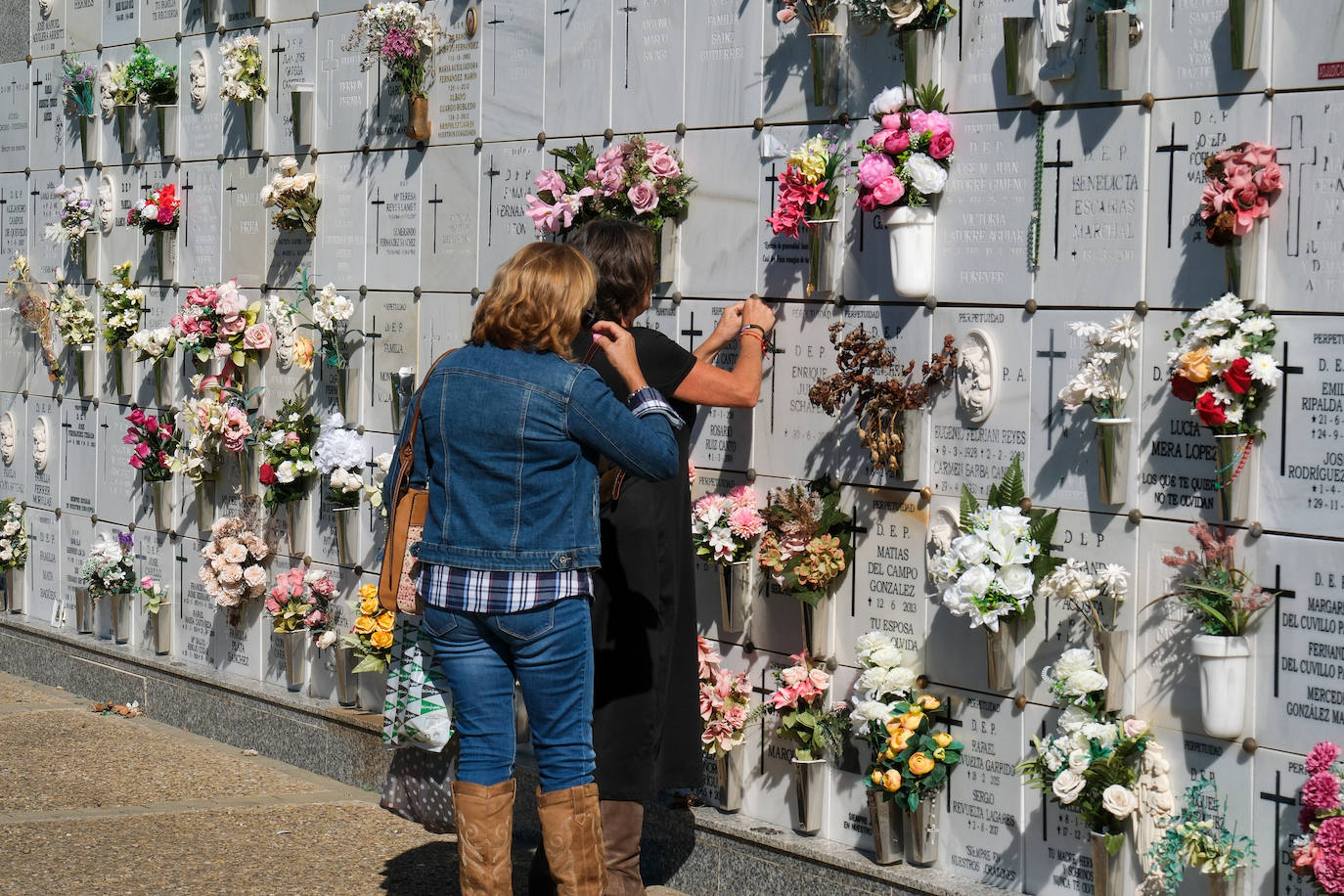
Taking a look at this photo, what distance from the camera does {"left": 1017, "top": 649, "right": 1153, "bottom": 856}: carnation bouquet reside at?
13.5ft

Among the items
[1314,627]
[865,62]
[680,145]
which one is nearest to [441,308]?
[680,145]

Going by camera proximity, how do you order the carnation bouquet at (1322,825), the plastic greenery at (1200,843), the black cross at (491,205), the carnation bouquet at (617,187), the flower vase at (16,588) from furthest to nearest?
the flower vase at (16,588)
the black cross at (491,205)
the carnation bouquet at (617,187)
the plastic greenery at (1200,843)
the carnation bouquet at (1322,825)

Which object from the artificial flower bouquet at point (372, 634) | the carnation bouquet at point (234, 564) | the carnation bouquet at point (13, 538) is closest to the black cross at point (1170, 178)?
the artificial flower bouquet at point (372, 634)

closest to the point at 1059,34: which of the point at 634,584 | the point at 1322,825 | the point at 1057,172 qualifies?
the point at 1057,172

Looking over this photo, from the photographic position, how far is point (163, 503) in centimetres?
783

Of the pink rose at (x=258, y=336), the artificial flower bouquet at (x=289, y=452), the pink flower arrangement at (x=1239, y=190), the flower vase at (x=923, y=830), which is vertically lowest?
the flower vase at (x=923, y=830)

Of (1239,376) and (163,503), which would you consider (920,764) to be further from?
(163,503)

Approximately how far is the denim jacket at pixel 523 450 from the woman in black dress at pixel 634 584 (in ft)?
1.89

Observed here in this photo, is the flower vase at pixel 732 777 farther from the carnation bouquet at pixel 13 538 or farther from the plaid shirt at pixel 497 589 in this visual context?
the carnation bouquet at pixel 13 538

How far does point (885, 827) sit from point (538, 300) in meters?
1.85

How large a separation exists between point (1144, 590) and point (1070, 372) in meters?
0.59

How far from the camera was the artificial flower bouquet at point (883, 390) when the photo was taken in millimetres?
4660

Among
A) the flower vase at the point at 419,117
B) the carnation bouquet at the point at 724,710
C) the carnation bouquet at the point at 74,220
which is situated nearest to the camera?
the carnation bouquet at the point at 724,710

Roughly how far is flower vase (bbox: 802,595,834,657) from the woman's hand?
120 cm
